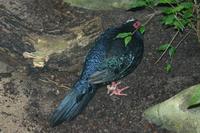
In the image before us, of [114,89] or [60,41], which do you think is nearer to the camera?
[114,89]

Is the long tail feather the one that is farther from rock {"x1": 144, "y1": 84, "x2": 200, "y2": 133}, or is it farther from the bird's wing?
rock {"x1": 144, "y1": 84, "x2": 200, "y2": 133}

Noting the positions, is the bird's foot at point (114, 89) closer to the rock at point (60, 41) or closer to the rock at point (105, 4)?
the rock at point (60, 41)

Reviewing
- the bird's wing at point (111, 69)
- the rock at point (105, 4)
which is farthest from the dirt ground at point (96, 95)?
the rock at point (105, 4)

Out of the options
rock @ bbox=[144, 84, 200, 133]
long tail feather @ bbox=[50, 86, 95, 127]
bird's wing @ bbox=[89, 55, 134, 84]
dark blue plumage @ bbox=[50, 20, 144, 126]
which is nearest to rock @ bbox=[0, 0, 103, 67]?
dark blue plumage @ bbox=[50, 20, 144, 126]

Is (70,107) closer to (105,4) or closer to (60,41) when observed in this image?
(60,41)

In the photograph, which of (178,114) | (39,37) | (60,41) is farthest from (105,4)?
(178,114)

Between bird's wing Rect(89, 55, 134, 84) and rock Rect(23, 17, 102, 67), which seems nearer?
bird's wing Rect(89, 55, 134, 84)
